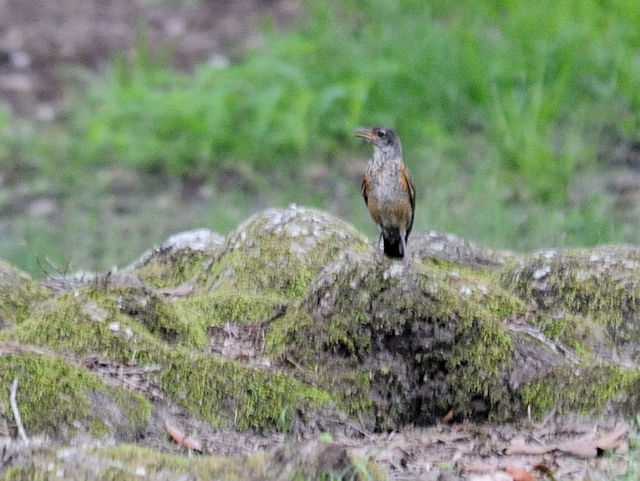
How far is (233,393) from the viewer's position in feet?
13.5

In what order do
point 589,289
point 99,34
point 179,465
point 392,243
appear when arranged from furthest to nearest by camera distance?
point 99,34 < point 392,243 < point 589,289 < point 179,465

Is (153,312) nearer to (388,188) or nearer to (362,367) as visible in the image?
(362,367)

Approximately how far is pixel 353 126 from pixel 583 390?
6.63 meters

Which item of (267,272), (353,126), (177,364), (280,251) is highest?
(353,126)

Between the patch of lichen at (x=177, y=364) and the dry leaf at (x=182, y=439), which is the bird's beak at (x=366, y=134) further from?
the dry leaf at (x=182, y=439)

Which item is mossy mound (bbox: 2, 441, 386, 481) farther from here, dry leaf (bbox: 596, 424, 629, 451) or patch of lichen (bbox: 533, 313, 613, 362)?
patch of lichen (bbox: 533, 313, 613, 362)

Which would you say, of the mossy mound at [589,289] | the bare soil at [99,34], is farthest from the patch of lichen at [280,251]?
the bare soil at [99,34]

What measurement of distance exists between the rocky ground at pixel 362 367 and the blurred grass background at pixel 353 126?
3921 mm

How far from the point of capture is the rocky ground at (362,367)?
151 inches

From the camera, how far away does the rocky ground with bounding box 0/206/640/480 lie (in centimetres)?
383

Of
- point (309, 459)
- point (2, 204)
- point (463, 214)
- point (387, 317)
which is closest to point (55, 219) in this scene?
point (2, 204)

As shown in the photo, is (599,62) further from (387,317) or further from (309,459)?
(309,459)

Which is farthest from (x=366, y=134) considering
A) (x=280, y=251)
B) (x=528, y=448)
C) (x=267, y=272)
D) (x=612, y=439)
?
(x=612, y=439)

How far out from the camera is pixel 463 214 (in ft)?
29.1
